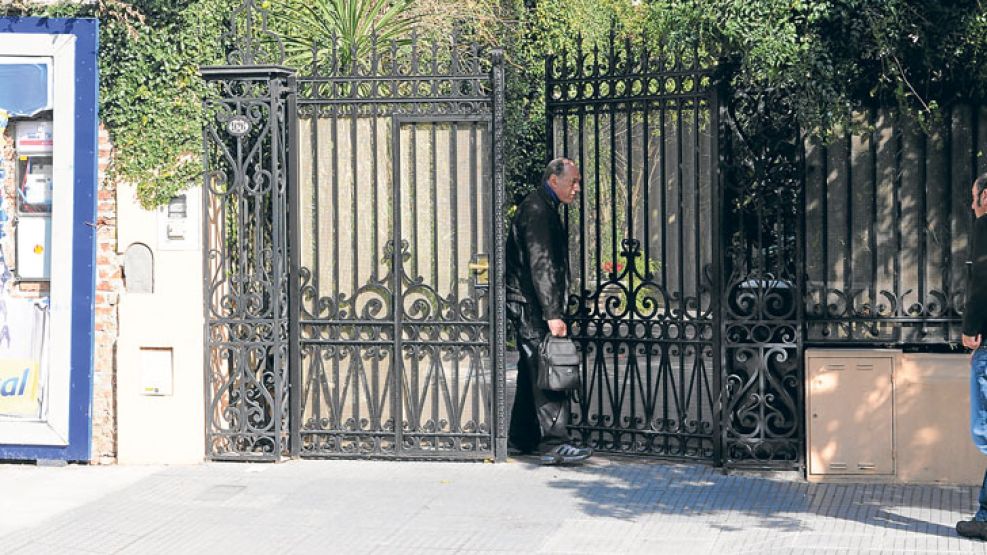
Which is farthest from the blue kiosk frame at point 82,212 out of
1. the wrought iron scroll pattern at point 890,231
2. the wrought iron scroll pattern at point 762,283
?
the wrought iron scroll pattern at point 890,231

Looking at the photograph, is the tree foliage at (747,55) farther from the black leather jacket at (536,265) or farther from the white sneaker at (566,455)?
the white sneaker at (566,455)

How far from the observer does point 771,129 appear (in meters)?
9.63

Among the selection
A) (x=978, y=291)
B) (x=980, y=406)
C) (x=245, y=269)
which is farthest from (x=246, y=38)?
(x=980, y=406)

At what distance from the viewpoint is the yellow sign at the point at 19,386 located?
1026 cm

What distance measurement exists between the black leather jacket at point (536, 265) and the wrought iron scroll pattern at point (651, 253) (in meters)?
0.24

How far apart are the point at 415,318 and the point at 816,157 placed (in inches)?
114

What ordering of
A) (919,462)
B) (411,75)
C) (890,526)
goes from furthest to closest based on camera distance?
(411,75) < (919,462) < (890,526)

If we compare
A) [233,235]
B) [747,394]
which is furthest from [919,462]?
[233,235]

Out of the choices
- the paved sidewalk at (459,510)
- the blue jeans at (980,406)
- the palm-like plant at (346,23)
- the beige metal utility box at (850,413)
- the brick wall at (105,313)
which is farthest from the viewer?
the palm-like plant at (346,23)

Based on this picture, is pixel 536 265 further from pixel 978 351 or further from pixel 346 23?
pixel 346 23

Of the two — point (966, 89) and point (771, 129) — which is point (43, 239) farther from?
point (966, 89)

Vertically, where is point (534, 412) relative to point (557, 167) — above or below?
below

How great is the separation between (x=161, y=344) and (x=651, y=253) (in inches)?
135

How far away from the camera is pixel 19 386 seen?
33.7 feet
